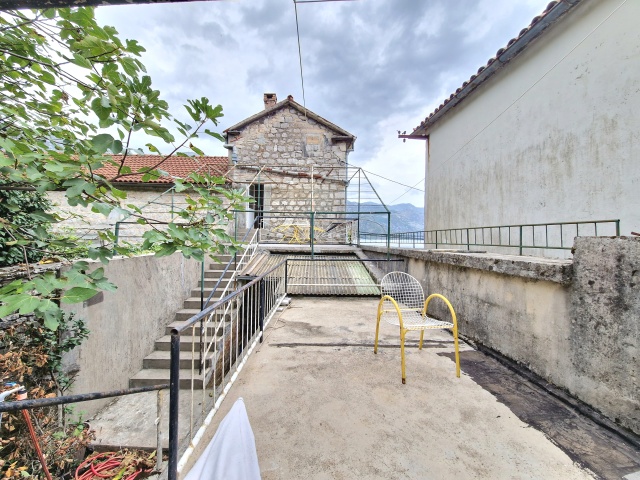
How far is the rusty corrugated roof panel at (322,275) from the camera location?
603 cm

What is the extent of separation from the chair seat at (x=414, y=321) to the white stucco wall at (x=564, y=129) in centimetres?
304

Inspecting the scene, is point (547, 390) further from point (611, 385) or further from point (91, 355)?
point (91, 355)

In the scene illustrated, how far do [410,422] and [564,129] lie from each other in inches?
214

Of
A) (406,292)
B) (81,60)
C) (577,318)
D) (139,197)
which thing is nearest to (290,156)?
(139,197)

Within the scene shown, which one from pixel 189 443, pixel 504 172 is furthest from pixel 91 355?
pixel 504 172

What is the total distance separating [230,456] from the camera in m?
1.36

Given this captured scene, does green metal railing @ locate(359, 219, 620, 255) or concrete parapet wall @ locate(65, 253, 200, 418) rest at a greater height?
green metal railing @ locate(359, 219, 620, 255)

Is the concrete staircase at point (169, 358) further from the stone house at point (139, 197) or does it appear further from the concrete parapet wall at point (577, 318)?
the stone house at point (139, 197)

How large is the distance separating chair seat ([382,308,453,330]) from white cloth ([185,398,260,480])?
1731 mm

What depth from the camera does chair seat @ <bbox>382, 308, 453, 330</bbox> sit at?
2.66 metres

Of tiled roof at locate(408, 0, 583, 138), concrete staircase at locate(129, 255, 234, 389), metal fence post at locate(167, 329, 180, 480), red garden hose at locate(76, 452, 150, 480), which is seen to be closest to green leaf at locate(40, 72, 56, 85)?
metal fence post at locate(167, 329, 180, 480)

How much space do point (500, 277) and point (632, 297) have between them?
1226 mm

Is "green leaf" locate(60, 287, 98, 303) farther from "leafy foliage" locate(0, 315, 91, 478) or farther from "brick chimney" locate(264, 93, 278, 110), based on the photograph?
"brick chimney" locate(264, 93, 278, 110)

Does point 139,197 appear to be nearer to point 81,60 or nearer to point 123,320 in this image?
point 123,320
